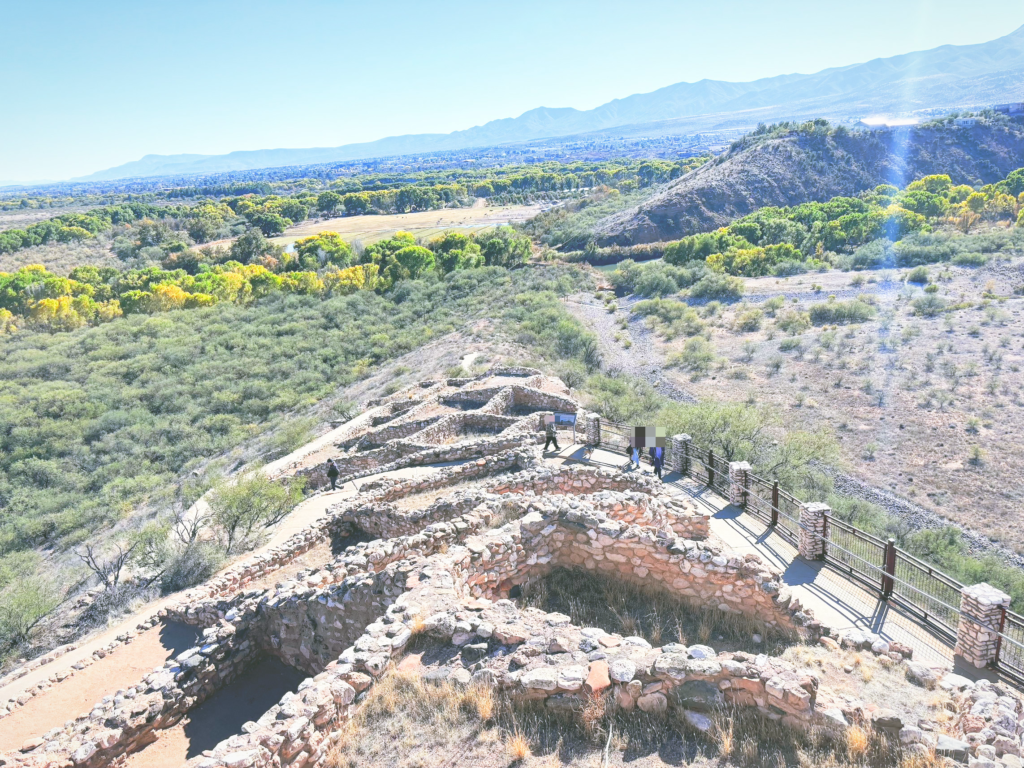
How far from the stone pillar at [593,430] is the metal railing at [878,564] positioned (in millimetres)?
2993

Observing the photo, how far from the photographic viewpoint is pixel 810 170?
95312 mm

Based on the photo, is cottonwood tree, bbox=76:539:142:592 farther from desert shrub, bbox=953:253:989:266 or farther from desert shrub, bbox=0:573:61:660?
desert shrub, bbox=953:253:989:266

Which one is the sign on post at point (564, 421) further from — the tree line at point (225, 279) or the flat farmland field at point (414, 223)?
the flat farmland field at point (414, 223)

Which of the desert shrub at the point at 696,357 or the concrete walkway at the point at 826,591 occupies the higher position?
the concrete walkway at the point at 826,591

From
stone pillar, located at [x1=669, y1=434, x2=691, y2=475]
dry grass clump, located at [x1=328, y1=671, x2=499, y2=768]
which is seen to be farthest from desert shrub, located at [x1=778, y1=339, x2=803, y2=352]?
dry grass clump, located at [x1=328, y1=671, x2=499, y2=768]

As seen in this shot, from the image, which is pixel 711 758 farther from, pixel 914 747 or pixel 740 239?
pixel 740 239

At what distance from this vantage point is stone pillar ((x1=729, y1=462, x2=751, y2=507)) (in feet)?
44.4

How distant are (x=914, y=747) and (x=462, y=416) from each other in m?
17.9

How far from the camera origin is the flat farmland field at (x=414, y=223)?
330ft

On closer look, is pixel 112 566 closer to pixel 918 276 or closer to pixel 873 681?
pixel 873 681

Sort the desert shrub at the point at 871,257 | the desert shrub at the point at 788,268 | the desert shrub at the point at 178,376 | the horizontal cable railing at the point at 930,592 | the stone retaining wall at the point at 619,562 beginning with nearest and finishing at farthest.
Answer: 1. the stone retaining wall at the point at 619,562
2. the horizontal cable railing at the point at 930,592
3. the desert shrub at the point at 178,376
4. the desert shrub at the point at 871,257
5. the desert shrub at the point at 788,268

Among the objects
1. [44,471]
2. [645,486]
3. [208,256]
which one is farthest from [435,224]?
[645,486]

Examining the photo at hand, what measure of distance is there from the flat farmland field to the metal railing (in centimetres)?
8116

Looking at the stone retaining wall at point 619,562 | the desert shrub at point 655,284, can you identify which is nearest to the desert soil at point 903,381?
the desert shrub at point 655,284
